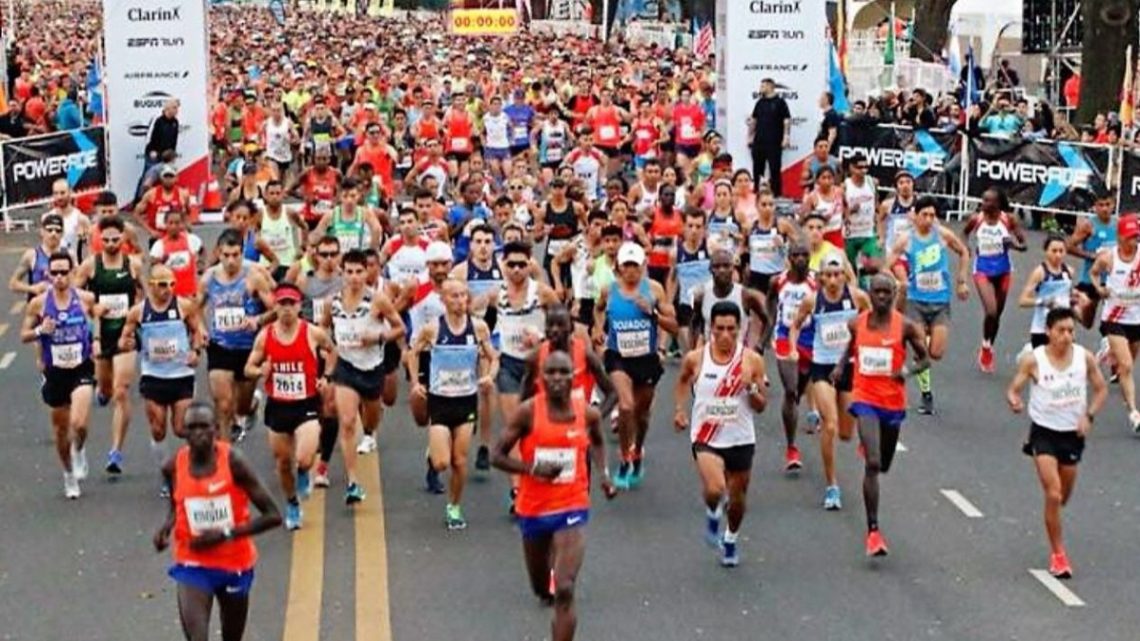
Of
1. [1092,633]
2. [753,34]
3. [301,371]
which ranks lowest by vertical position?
[1092,633]

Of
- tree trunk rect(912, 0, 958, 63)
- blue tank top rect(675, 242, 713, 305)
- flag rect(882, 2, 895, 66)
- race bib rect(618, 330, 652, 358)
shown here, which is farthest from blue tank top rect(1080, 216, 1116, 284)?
tree trunk rect(912, 0, 958, 63)

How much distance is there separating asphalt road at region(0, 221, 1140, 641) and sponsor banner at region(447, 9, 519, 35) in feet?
213

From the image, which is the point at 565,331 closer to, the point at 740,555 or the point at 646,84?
the point at 740,555

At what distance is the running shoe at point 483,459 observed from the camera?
15.2 meters

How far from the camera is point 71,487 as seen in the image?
14.6 metres

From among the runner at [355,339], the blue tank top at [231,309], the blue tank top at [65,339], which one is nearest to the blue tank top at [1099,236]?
the runner at [355,339]

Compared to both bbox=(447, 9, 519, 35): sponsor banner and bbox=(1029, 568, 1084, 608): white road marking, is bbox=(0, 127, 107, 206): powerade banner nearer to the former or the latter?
bbox=(1029, 568, 1084, 608): white road marking

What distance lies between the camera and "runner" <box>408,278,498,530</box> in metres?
13.5

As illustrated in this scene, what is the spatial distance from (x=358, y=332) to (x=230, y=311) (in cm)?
151

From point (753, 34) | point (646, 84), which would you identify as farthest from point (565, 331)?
point (646, 84)

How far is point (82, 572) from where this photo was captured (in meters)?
12.6

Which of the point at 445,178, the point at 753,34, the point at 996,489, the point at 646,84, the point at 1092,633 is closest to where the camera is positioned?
the point at 1092,633

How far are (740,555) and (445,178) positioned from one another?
10.7m

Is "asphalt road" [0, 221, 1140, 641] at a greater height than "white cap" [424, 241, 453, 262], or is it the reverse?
"white cap" [424, 241, 453, 262]
